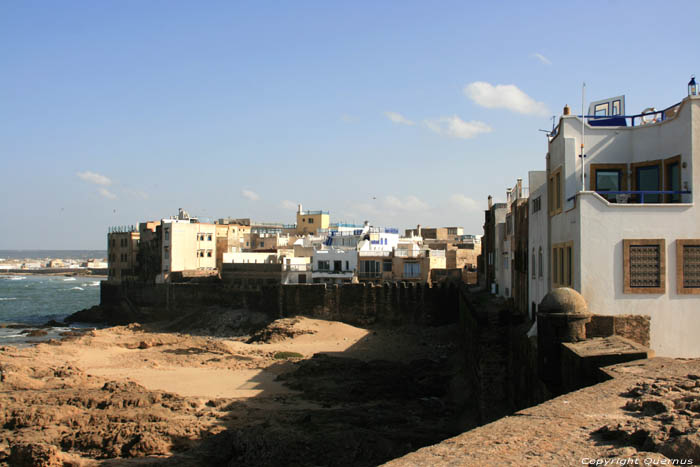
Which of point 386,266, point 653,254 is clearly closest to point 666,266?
point 653,254

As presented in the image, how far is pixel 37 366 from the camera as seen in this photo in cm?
3141

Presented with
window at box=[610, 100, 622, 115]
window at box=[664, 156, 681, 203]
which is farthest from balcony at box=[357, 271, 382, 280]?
window at box=[664, 156, 681, 203]

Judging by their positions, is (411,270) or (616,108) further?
(411,270)

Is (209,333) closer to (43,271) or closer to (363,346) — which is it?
(363,346)

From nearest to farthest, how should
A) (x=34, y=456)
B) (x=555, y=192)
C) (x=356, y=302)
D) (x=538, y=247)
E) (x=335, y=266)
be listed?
(x=34, y=456) < (x=555, y=192) < (x=538, y=247) < (x=356, y=302) < (x=335, y=266)

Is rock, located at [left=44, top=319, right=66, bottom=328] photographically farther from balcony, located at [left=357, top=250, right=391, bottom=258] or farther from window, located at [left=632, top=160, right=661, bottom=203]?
window, located at [left=632, top=160, right=661, bottom=203]

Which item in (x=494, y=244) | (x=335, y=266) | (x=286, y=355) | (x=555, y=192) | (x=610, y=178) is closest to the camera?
(x=610, y=178)

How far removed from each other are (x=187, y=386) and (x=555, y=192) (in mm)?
18413

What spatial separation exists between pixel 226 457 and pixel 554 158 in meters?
12.8

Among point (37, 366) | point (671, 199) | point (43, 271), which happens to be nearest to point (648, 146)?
point (671, 199)

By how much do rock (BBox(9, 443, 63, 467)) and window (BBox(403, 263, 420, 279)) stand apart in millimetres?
34119

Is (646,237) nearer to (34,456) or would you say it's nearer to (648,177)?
(648,177)

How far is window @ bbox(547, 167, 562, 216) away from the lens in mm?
17938

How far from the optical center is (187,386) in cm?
2850
